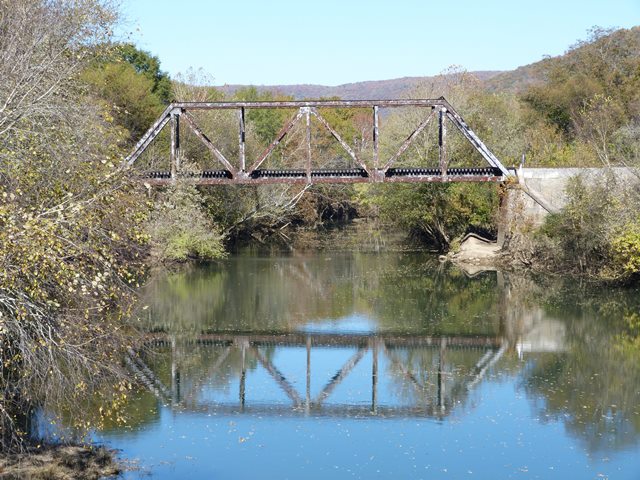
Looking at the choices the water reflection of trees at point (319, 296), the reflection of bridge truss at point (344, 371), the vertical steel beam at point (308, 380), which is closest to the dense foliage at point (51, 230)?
the reflection of bridge truss at point (344, 371)

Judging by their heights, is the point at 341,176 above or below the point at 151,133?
below

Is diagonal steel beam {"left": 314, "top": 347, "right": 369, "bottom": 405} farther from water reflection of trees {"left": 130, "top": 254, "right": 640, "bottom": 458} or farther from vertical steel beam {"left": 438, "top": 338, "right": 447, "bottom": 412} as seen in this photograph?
vertical steel beam {"left": 438, "top": 338, "right": 447, "bottom": 412}

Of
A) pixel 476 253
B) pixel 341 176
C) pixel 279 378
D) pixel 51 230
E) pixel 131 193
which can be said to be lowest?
pixel 279 378

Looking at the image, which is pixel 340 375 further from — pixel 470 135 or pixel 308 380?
pixel 470 135

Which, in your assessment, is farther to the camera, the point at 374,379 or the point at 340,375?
the point at 340,375

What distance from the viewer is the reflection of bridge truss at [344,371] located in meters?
20.5

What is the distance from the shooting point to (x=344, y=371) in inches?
944

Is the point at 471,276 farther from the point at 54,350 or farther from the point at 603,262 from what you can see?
the point at 54,350

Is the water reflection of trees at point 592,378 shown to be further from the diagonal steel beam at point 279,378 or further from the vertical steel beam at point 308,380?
the diagonal steel beam at point 279,378

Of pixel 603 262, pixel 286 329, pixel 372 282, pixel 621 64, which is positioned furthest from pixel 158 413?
pixel 621 64

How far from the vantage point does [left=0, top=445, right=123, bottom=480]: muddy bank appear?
601 inches

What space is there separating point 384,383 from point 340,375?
1.40m

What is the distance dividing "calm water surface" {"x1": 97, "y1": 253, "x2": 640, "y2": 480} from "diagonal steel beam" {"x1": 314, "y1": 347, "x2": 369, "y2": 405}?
3.3 inches

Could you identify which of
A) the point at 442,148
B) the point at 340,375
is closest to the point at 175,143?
the point at 442,148
